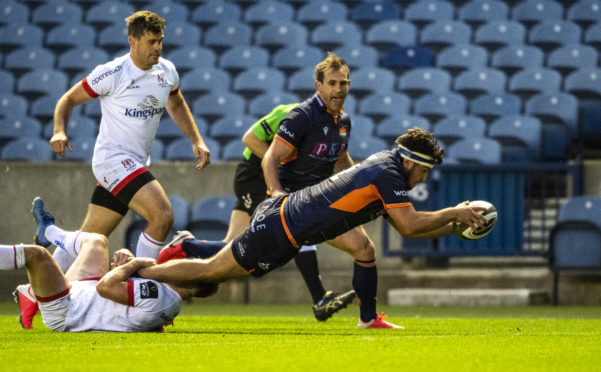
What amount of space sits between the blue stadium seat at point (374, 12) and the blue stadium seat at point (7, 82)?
5610mm

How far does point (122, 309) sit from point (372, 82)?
8799mm

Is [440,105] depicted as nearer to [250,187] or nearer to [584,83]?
[584,83]

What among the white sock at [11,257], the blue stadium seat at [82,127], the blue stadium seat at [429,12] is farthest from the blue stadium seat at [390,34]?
the white sock at [11,257]

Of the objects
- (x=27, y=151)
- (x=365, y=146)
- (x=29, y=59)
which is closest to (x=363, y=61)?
(x=365, y=146)

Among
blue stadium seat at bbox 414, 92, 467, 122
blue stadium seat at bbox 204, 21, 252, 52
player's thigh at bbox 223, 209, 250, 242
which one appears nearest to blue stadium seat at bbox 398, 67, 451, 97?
blue stadium seat at bbox 414, 92, 467, 122

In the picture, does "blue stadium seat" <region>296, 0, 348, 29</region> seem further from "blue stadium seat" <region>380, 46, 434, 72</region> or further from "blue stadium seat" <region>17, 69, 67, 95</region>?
"blue stadium seat" <region>17, 69, 67, 95</region>

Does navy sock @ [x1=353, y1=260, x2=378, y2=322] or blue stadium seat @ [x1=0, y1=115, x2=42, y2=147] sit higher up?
blue stadium seat @ [x1=0, y1=115, x2=42, y2=147]

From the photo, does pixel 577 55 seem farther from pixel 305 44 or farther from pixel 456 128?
pixel 305 44

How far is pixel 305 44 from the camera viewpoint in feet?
51.1

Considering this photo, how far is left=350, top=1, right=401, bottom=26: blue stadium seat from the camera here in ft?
52.4

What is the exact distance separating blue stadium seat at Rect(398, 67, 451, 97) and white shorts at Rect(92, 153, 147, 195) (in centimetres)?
772

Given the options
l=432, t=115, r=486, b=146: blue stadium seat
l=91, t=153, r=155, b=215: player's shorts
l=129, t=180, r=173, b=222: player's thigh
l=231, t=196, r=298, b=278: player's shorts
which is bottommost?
l=231, t=196, r=298, b=278: player's shorts

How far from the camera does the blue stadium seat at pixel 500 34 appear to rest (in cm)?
1491

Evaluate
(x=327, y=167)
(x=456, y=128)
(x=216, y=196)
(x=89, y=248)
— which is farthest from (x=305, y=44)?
(x=89, y=248)
